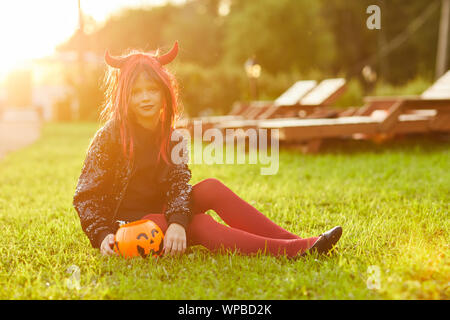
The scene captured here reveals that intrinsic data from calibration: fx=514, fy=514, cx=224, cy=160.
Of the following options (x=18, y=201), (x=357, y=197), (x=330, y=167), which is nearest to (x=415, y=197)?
(x=357, y=197)

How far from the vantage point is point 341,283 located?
2.68m

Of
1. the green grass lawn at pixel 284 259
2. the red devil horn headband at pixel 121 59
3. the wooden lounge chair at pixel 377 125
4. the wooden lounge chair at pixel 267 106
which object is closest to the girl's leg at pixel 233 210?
the green grass lawn at pixel 284 259

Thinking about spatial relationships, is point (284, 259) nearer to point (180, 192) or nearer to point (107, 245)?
point (180, 192)

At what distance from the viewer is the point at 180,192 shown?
3262 mm

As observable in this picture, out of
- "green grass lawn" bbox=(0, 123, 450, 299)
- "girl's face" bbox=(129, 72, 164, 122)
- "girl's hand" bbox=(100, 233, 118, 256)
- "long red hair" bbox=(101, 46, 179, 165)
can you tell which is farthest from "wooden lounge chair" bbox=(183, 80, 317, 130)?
"girl's hand" bbox=(100, 233, 118, 256)

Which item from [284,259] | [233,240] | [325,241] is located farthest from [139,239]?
[325,241]

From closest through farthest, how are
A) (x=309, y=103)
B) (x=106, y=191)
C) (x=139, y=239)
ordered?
(x=139, y=239) < (x=106, y=191) < (x=309, y=103)

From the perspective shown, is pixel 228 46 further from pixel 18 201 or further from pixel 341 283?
pixel 341 283

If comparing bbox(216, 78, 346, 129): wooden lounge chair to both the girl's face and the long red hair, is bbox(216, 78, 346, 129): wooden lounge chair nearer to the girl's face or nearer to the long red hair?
the long red hair

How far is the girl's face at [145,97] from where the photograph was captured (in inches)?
126

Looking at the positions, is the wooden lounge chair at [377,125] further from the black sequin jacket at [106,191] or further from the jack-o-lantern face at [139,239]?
the jack-o-lantern face at [139,239]

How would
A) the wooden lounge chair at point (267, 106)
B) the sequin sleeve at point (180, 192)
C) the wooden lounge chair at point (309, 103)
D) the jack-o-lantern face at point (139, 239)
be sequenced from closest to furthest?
the jack-o-lantern face at point (139, 239) → the sequin sleeve at point (180, 192) → the wooden lounge chair at point (309, 103) → the wooden lounge chair at point (267, 106)

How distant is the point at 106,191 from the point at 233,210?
0.81 m

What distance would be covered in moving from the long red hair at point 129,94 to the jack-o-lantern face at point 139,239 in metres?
0.46
